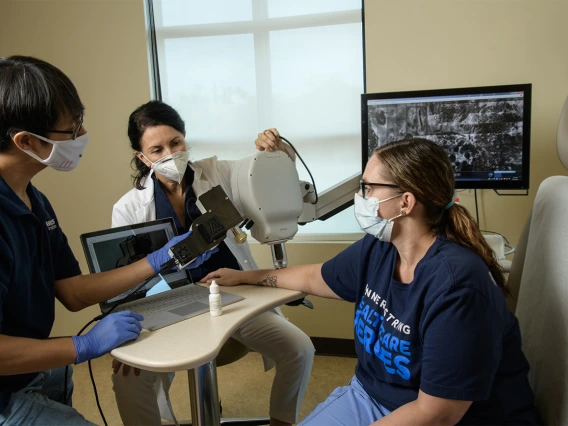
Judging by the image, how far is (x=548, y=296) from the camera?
1087 millimetres

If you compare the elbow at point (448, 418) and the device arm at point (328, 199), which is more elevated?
the device arm at point (328, 199)

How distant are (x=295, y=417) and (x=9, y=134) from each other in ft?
4.61

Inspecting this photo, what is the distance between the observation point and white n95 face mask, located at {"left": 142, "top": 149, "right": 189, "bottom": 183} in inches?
66.1

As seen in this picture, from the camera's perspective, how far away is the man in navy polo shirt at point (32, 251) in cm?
108

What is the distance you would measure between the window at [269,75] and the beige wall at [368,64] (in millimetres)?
164

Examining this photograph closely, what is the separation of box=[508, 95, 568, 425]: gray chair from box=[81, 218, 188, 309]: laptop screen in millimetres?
1032

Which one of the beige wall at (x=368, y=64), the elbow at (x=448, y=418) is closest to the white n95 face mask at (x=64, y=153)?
the elbow at (x=448, y=418)

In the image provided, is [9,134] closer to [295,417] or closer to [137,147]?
[137,147]

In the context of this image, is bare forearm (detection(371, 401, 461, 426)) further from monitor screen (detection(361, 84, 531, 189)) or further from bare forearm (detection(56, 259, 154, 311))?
monitor screen (detection(361, 84, 531, 189))

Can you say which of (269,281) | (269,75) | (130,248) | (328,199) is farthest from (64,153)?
(269,75)

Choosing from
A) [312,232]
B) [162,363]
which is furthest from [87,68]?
[162,363]

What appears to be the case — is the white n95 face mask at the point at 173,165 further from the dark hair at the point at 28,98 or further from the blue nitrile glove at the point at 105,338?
the blue nitrile glove at the point at 105,338

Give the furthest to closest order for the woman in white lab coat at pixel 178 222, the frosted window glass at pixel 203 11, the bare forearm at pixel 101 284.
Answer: the frosted window glass at pixel 203 11 → the woman in white lab coat at pixel 178 222 → the bare forearm at pixel 101 284

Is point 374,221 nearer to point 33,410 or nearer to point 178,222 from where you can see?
point 178,222
